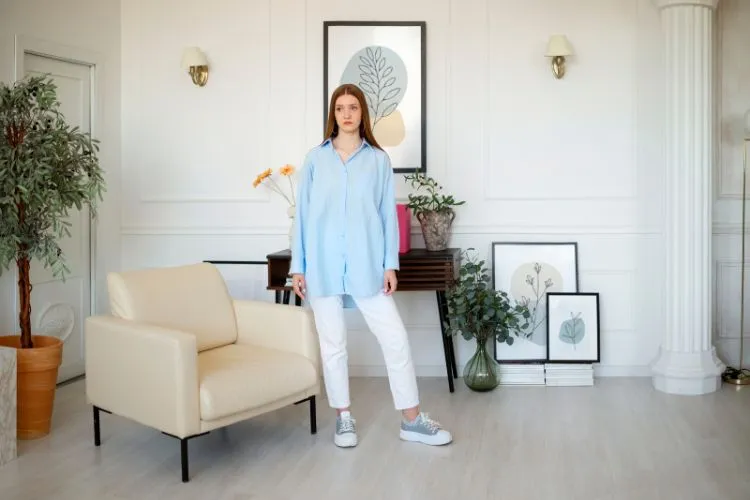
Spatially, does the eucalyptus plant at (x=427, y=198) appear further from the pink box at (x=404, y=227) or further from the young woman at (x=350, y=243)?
the young woman at (x=350, y=243)

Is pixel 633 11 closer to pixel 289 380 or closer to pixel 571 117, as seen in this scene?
pixel 571 117

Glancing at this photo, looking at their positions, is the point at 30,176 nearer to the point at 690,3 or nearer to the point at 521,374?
the point at 521,374

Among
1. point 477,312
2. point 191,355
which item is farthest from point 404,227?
point 191,355

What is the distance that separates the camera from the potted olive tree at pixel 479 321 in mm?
4812

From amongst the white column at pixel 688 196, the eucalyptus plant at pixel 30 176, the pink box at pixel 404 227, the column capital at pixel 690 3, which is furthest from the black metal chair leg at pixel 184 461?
the column capital at pixel 690 3

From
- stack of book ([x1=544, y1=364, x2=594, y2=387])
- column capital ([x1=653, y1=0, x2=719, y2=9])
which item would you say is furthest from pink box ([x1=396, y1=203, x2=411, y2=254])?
column capital ([x1=653, y1=0, x2=719, y2=9])

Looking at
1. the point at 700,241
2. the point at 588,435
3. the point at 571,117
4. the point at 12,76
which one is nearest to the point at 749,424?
the point at 588,435

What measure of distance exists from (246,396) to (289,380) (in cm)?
24

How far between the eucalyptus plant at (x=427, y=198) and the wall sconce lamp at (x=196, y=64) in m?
1.33

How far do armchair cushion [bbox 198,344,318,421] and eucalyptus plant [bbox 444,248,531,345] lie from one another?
1.21 meters

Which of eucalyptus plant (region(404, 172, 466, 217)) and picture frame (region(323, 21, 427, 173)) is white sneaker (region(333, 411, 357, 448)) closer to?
eucalyptus plant (region(404, 172, 466, 217))

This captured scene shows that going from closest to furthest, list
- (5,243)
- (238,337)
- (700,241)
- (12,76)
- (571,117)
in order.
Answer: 1. (5,243)
2. (238,337)
3. (12,76)
4. (700,241)
5. (571,117)

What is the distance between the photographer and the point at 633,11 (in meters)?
→ 5.09

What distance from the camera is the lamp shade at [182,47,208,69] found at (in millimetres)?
5121
